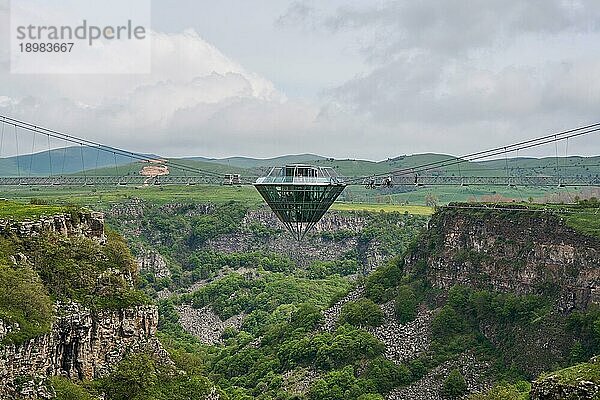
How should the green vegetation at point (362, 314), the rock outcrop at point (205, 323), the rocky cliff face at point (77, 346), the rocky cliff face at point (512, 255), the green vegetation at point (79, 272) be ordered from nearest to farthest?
the rocky cliff face at point (77, 346) < the green vegetation at point (79, 272) < the rocky cliff face at point (512, 255) < the green vegetation at point (362, 314) < the rock outcrop at point (205, 323)

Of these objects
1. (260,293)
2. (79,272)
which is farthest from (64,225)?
(260,293)

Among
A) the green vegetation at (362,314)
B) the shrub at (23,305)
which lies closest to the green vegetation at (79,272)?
the shrub at (23,305)

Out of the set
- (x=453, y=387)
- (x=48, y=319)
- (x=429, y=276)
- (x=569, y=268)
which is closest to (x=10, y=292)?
(x=48, y=319)

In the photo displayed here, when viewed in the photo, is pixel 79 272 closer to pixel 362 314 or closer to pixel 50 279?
pixel 50 279

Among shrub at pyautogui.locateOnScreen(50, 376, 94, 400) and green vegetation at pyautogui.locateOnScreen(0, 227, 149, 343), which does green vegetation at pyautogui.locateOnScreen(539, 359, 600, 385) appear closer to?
shrub at pyautogui.locateOnScreen(50, 376, 94, 400)

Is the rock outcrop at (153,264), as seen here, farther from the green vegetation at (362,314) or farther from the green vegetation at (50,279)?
the green vegetation at (50,279)
